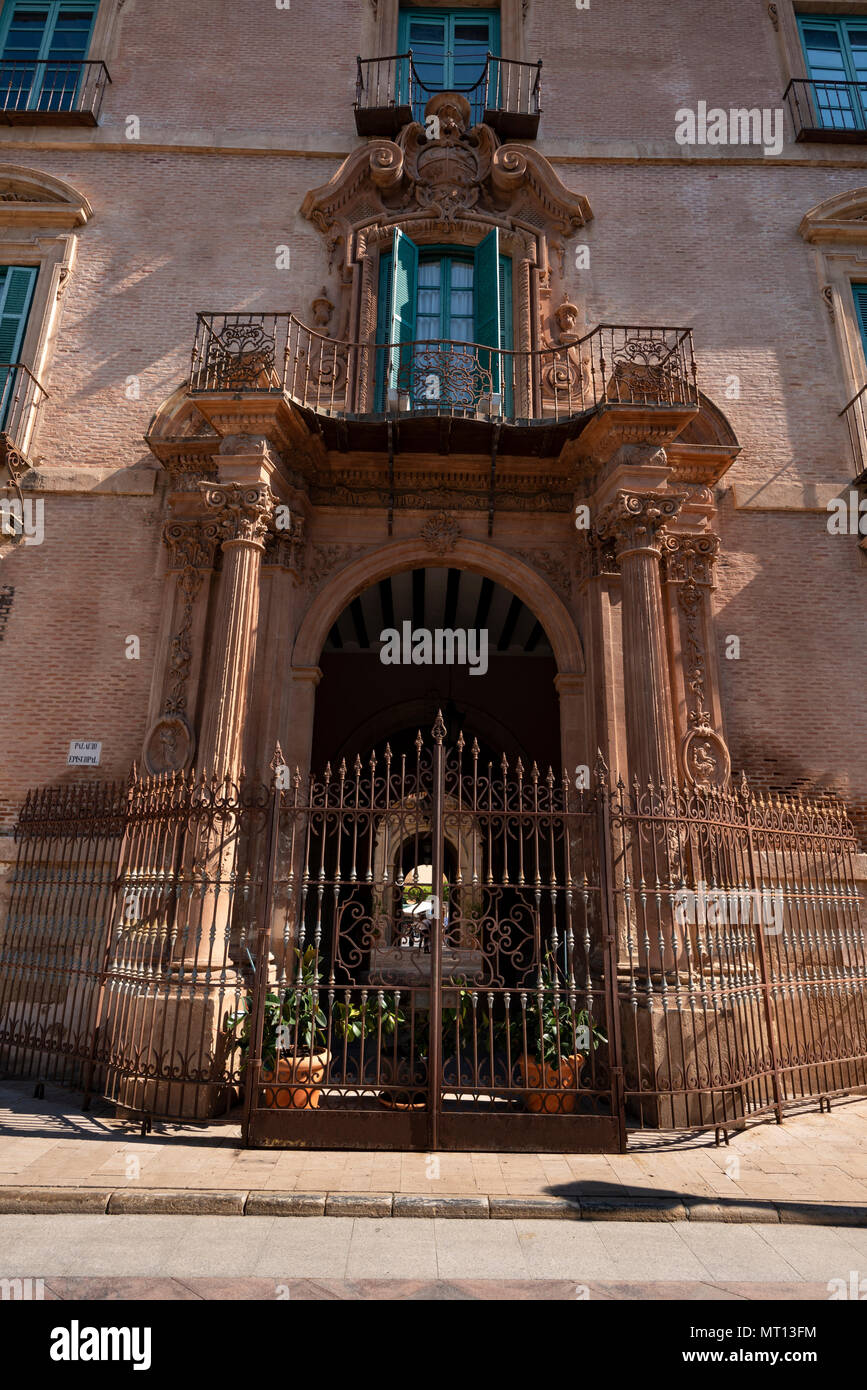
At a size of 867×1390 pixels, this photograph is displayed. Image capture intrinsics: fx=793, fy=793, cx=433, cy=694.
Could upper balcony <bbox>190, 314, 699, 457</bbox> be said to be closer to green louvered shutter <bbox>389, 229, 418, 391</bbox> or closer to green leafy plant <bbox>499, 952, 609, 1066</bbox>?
Answer: green louvered shutter <bbox>389, 229, 418, 391</bbox>

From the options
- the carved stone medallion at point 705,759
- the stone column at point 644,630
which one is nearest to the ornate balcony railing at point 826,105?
the stone column at point 644,630

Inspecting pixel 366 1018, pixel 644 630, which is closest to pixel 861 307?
pixel 644 630

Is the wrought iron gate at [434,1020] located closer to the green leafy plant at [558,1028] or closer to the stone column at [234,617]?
the green leafy plant at [558,1028]

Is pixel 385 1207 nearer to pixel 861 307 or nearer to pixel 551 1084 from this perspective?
pixel 551 1084

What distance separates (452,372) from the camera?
390 inches

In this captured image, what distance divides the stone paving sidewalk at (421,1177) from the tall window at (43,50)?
48.9ft

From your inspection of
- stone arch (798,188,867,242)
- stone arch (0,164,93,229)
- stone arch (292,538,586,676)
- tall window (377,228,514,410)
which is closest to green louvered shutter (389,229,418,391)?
tall window (377,228,514,410)

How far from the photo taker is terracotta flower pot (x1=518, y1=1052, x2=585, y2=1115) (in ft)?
18.9

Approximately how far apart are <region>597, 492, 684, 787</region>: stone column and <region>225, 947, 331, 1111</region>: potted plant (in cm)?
366

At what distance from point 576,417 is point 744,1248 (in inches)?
311

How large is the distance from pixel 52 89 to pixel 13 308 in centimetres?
439

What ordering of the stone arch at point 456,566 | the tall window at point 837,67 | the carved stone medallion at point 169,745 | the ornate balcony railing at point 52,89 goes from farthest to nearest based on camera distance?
the tall window at point 837,67 → the ornate balcony railing at point 52,89 → the stone arch at point 456,566 → the carved stone medallion at point 169,745

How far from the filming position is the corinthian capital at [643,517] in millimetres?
8670

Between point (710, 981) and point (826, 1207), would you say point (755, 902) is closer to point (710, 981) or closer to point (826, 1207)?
point (710, 981)
